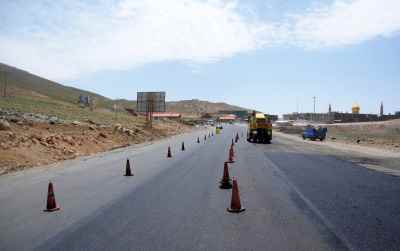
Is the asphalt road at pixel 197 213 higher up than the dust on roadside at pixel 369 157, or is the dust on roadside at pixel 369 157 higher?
the asphalt road at pixel 197 213

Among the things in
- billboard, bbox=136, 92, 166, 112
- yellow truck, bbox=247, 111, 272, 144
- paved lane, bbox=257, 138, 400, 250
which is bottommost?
paved lane, bbox=257, 138, 400, 250

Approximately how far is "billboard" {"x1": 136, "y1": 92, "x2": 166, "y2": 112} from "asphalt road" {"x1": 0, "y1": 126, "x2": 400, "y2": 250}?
162 feet

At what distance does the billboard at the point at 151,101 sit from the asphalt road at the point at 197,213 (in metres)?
49.3

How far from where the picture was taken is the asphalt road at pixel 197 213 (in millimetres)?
6160

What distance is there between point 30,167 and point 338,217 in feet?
46.3

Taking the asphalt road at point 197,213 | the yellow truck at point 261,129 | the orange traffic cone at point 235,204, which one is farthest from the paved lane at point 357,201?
the yellow truck at point 261,129

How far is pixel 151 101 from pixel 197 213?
56.2 metres

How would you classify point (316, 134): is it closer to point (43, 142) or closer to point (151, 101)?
point (151, 101)

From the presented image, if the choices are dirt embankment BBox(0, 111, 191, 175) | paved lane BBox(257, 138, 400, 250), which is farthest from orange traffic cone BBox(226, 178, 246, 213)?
dirt embankment BBox(0, 111, 191, 175)

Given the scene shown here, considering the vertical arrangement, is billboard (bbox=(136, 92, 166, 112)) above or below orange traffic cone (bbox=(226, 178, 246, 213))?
above

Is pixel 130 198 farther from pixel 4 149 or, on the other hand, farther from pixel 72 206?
pixel 4 149

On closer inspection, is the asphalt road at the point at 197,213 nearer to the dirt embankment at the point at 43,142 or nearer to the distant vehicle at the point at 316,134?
the dirt embankment at the point at 43,142

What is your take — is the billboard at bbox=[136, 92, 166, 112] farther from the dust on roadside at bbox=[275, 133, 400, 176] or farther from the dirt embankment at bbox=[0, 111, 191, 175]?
the dust on roadside at bbox=[275, 133, 400, 176]

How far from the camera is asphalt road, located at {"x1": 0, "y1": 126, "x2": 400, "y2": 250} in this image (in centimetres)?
616
